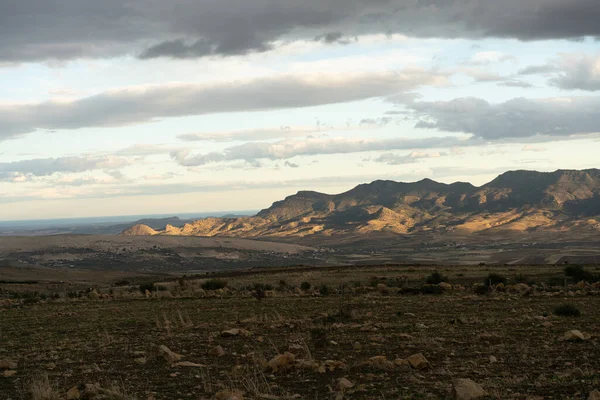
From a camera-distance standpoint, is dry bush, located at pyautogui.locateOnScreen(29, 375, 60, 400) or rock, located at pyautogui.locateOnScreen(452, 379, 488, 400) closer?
rock, located at pyautogui.locateOnScreen(452, 379, 488, 400)

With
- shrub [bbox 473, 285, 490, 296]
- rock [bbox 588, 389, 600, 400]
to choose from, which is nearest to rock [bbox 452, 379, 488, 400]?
rock [bbox 588, 389, 600, 400]

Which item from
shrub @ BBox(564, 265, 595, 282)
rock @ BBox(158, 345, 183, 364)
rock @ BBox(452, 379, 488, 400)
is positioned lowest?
shrub @ BBox(564, 265, 595, 282)

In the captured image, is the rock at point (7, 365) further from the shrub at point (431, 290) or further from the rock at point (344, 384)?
the shrub at point (431, 290)

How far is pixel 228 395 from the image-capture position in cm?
1117

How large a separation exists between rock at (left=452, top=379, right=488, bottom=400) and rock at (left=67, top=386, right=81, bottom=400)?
6.54 meters

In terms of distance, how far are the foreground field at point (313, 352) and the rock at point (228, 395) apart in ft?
0.08

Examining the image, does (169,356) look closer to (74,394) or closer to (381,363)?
(74,394)

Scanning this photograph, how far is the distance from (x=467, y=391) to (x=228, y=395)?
3.90m

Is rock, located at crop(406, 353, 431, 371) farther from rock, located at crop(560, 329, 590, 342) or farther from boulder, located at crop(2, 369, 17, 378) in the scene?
boulder, located at crop(2, 369, 17, 378)

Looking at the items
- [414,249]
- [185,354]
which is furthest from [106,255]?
[185,354]

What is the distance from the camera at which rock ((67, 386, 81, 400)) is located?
467 inches

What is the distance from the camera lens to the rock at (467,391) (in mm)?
10648

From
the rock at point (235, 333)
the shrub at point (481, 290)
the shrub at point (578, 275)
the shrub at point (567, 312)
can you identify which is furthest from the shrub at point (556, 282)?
the rock at point (235, 333)

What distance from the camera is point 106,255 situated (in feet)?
419
